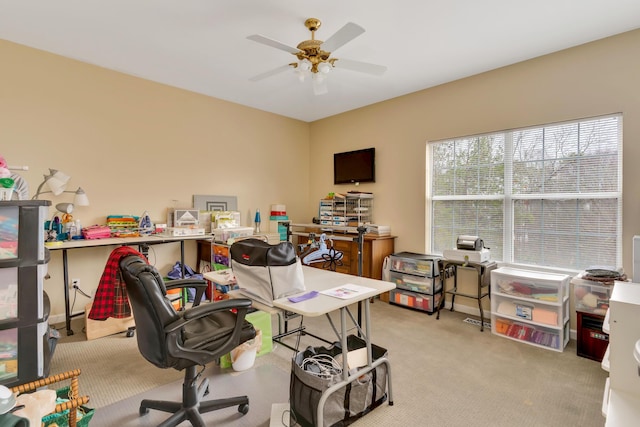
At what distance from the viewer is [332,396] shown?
175 centimetres

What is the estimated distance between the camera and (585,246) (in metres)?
3.00

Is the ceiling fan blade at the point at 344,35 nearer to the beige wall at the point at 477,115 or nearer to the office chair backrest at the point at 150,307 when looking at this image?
the office chair backrest at the point at 150,307

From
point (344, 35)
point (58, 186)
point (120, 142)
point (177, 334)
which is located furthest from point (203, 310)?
point (120, 142)

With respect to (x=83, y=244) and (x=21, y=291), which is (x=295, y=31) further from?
(x=83, y=244)

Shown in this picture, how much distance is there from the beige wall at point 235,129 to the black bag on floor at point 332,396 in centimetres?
246

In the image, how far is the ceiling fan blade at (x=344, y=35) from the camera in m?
2.03

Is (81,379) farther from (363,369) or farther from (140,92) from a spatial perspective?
(140,92)

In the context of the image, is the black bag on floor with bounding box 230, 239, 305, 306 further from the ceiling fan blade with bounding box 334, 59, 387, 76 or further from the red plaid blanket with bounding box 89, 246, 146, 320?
the ceiling fan blade with bounding box 334, 59, 387, 76

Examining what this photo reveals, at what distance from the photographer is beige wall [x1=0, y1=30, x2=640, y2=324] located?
2.91 metres

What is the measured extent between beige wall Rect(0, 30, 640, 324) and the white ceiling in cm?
23

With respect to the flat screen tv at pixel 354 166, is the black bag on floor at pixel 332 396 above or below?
below

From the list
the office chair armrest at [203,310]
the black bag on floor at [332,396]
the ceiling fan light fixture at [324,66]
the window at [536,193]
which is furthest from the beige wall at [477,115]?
the office chair armrest at [203,310]

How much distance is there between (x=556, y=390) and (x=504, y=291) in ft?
3.48

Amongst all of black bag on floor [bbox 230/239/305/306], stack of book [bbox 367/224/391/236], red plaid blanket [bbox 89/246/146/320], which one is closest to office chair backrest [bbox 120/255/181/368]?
black bag on floor [bbox 230/239/305/306]
